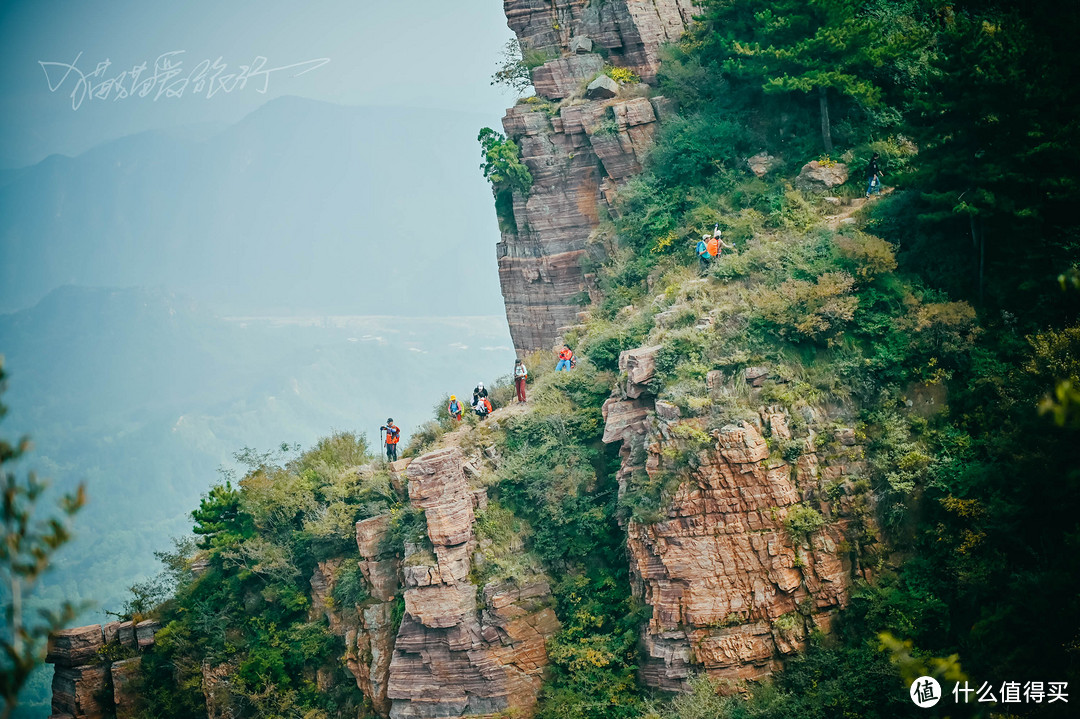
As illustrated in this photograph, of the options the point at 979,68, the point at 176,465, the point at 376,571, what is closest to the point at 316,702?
the point at 376,571

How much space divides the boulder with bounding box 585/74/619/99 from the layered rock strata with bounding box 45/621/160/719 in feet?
89.9

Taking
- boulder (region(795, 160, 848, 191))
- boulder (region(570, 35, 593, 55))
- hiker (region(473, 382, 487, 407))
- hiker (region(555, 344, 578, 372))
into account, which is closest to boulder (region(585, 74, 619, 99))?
boulder (region(570, 35, 593, 55))

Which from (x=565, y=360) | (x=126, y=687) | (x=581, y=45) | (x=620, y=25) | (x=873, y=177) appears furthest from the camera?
(x=581, y=45)

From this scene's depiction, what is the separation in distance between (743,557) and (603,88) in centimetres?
2128

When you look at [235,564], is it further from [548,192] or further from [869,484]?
[869,484]

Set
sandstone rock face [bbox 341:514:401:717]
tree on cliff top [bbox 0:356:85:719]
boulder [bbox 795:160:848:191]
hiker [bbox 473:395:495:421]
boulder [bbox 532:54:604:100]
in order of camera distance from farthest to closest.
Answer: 1. boulder [bbox 532:54:604:100]
2. hiker [bbox 473:395:495:421]
3. boulder [bbox 795:160:848:191]
4. sandstone rock face [bbox 341:514:401:717]
5. tree on cliff top [bbox 0:356:85:719]

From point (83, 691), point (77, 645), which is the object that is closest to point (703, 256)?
point (77, 645)

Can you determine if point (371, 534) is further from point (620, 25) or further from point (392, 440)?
point (620, 25)

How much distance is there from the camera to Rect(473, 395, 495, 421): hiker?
102 feet

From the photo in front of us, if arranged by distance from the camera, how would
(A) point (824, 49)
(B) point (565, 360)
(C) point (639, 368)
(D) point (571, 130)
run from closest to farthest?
(C) point (639, 368) → (A) point (824, 49) → (B) point (565, 360) → (D) point (571, 130)

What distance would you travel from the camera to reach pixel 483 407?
31203 mm

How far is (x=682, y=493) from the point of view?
23391mm

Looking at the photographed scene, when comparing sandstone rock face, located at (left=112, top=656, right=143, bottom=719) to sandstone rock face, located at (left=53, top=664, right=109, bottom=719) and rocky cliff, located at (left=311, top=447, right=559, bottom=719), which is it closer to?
sandstone rock face, located at (left=53, top=664, right=109, bottom=719)

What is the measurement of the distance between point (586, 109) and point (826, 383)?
58.0 feet
